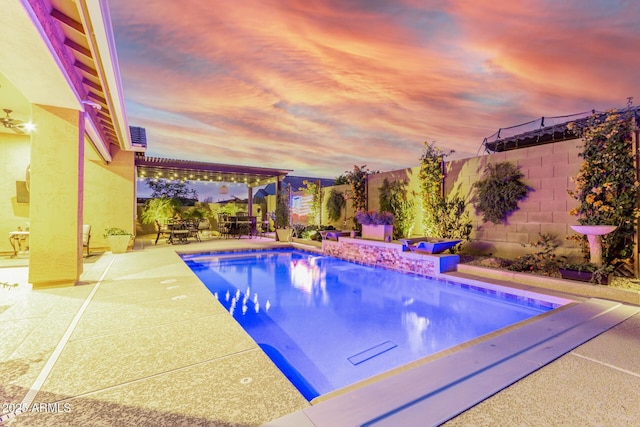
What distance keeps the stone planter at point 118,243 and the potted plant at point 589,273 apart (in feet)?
30.1

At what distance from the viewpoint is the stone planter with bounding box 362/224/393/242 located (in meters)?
7.12

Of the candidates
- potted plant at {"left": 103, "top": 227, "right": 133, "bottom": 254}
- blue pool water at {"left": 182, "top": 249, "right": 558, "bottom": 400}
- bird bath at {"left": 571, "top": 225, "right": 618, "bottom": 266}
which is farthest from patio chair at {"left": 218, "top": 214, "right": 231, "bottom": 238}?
bird bath at {"left": 571, "top": 225, "right": 618, "bottom": 266}

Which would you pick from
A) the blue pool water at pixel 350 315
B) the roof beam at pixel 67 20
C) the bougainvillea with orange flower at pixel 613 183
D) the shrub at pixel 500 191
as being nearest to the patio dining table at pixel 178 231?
the blue pool water at pixel 350 315

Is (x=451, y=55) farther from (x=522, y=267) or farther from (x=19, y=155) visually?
(x=19, y=155)

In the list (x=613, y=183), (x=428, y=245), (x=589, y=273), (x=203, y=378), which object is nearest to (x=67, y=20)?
(x=203, y=378)

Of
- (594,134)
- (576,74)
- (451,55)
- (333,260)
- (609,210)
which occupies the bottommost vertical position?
(333,260)

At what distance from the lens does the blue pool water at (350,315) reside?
277 cm

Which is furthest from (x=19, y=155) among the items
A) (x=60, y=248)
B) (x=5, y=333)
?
(x=5, y=333)

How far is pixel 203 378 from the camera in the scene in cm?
172

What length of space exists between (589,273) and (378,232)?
157 inches

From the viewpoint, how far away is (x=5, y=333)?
2.40 metres

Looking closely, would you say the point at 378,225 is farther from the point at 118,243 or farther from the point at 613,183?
the point at 118,243

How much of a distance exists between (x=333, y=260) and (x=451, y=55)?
5569mm

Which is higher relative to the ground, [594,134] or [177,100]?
[177,100]
